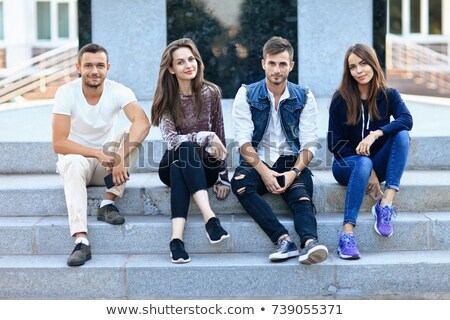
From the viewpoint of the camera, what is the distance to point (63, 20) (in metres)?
19.1

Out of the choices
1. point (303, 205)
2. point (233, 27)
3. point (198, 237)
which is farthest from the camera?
point (233, 27)

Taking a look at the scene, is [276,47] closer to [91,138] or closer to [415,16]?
[91,138]

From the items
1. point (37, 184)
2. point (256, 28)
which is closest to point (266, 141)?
point (37, 184)

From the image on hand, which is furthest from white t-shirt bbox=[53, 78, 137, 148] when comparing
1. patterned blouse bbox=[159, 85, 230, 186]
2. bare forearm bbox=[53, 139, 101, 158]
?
patterned blouse bbox=[159, 85, 230, 186]

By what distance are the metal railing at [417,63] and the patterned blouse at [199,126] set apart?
8579 millimetres

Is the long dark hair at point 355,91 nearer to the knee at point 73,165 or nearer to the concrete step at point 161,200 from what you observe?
the concrete step at point 161,200

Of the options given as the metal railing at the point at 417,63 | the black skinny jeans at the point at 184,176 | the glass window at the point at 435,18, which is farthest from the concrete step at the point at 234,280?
the glass window at the point at 435,18

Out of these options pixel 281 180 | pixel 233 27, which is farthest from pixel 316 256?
pixel 233 27

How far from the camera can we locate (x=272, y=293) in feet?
12.5

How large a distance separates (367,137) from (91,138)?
166 centimetres

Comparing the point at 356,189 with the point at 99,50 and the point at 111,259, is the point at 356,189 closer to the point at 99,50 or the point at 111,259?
the point at 111,259

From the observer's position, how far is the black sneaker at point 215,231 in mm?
3877

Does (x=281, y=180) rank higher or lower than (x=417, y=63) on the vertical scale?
lower

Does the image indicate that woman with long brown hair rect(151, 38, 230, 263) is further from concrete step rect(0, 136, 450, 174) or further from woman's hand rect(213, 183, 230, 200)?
concrete step rect(0, 136, 450, 174)
